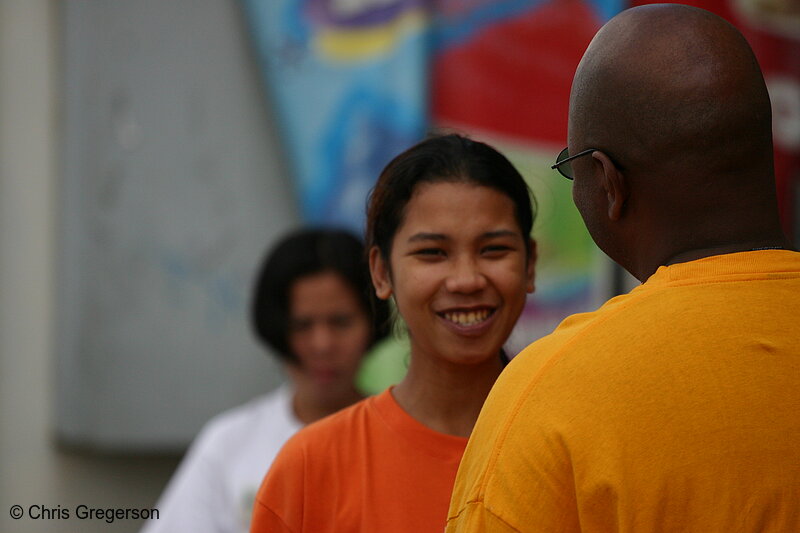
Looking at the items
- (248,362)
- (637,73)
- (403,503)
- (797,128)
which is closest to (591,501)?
(637,73)

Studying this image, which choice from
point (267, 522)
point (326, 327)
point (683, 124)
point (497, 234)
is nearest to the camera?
point (683, 124)

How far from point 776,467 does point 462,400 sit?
2.98ft

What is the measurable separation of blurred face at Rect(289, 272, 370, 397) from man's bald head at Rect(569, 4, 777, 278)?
6.44 feet

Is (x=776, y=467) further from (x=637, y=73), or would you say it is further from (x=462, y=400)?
(x=462, y=400)

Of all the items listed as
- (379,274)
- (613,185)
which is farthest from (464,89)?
(613,185)

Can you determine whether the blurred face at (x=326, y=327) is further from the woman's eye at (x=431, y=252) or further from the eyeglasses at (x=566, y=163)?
the eyeglasses at (x=566, y=163)

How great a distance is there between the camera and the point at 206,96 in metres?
4.84

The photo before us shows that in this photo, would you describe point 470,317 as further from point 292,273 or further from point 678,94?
point 292,273

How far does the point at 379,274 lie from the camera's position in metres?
2.21

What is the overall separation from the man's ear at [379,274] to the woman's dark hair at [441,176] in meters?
0.02

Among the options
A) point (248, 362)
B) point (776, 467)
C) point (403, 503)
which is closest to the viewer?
point (776, 467)

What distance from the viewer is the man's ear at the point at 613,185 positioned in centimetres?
146

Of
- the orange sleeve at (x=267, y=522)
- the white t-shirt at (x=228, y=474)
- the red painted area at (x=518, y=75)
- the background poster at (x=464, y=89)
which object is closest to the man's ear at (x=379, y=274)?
the orange sleeve at (x=267, y=522)

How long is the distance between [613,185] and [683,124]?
13 centimetres
